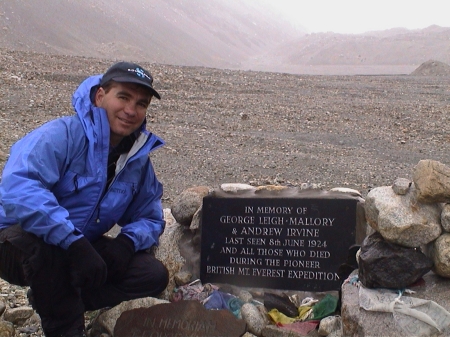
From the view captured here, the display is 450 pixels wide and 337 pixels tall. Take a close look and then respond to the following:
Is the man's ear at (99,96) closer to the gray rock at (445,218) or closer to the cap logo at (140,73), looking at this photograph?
the cap logo at (140,73)

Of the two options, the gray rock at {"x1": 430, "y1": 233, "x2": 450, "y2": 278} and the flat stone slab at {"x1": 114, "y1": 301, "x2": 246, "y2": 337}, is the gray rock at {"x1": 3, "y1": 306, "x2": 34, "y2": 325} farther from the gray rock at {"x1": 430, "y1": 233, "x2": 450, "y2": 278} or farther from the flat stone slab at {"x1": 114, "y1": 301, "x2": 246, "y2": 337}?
the gray rock at {"x1": 430, "y1": 233, "x2": 450, "y2": 278}

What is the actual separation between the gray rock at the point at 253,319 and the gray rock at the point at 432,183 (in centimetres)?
132

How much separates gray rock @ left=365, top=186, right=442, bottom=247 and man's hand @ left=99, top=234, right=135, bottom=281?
149cm

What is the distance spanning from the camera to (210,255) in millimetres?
4551

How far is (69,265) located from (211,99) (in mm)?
11198

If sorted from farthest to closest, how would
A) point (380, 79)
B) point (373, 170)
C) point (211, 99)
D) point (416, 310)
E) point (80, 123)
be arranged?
point (380, 79), point (211, 99), point (373, 170), point (80, 123), point (416, 310)

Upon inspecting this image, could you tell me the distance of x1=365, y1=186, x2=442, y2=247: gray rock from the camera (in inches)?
134

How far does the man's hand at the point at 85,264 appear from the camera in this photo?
330 centimetres

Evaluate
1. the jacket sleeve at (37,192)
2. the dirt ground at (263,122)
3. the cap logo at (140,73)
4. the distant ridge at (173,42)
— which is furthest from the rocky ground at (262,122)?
the distant ridge at (173,42)

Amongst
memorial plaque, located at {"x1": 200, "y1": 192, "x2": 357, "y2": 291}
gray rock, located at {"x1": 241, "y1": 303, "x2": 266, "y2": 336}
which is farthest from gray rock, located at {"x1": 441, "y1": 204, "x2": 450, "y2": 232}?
gray rock, located at {"x1": 241, "y1": 303, "x2": 266, "y2": 336}

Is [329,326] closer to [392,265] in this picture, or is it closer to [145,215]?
[392,265]

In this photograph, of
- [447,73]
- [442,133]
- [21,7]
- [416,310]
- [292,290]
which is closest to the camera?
[416,310]

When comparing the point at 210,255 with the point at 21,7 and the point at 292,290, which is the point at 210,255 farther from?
the point at 21,7

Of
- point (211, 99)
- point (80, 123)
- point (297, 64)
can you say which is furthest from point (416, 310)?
point (297, 64)
